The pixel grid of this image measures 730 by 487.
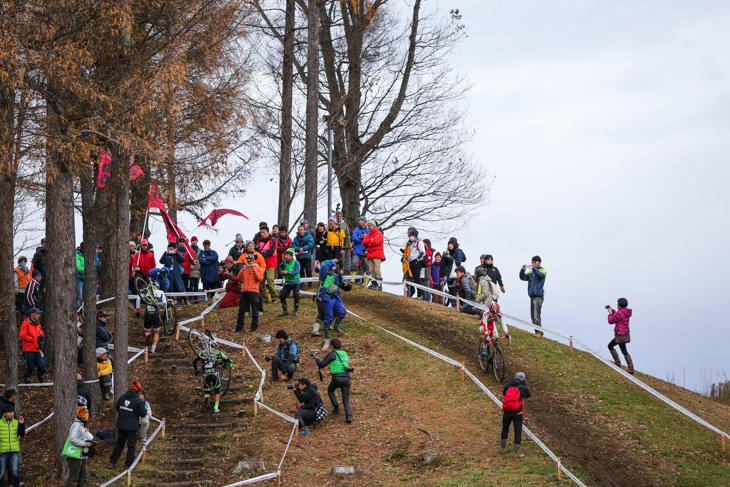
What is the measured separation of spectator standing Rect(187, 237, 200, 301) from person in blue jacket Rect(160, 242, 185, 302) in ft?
1.77

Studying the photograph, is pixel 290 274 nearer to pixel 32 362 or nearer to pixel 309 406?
pixel 309 406

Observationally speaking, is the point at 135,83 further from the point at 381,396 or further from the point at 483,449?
the point at 483,449

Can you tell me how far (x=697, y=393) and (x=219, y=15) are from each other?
16.5m

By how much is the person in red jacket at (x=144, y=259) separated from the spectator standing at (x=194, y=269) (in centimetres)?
165

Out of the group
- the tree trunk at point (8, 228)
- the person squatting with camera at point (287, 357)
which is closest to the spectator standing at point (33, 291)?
the tree trunk at point (8, 228)

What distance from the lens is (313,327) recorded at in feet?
68.0

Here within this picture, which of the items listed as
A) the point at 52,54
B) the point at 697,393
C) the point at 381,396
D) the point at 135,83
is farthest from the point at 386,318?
the point at 52,54

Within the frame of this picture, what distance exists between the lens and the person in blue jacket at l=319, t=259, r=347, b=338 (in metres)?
19.4

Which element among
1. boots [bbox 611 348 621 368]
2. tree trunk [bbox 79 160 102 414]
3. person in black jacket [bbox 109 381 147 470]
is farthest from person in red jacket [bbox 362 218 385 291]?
person in black jacket [bbox 109 381 147 470]

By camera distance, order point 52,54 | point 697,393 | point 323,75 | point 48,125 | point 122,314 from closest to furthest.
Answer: point 52,54
point 48,125
point 122,314
point 697,393
point 323,75

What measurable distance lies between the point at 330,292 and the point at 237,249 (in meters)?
4.92

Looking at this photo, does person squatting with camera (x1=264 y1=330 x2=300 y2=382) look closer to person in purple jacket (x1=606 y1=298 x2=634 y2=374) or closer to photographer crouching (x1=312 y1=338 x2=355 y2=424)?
photographer crouching (x1=312 y1=338 x2=355 y2=424)

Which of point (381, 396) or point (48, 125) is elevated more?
point (48, 125)

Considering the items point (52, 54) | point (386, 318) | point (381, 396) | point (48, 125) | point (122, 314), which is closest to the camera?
point (52, 54)
